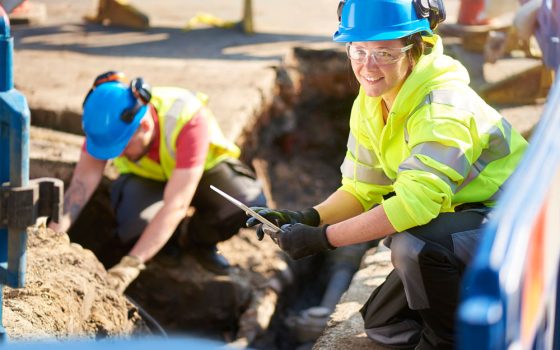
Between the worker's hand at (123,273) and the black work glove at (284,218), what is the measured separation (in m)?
0.95

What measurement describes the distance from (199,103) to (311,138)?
10.4 ft

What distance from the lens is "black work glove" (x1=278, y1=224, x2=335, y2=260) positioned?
3082 mm

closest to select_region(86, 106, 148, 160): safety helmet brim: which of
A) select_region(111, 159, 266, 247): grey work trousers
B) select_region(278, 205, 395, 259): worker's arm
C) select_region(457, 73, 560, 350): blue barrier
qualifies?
select_region(111, 159, 266, 247): grey work trousers

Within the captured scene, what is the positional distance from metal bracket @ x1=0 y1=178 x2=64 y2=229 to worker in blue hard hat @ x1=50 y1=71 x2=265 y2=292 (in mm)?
1283

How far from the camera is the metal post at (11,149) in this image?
2688 millimetres

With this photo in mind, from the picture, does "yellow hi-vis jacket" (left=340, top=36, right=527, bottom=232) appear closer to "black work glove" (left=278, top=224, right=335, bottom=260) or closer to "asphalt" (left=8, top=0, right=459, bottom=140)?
"black work glove" (left=278, top=224, right=335, bottom=260)

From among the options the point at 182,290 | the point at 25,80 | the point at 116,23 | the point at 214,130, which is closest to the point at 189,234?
the point at 182,290

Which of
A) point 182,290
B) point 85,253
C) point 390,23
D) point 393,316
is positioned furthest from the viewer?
point 182,290

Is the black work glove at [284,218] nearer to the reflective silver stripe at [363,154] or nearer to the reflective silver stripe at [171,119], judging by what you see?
the reflective silver stripe at [363,154]

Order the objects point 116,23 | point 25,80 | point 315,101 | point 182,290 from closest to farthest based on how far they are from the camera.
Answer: point 182,290 < point 25,80 < point 315,101 < point 116,23

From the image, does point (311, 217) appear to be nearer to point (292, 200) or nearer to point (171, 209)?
point (171, 209)

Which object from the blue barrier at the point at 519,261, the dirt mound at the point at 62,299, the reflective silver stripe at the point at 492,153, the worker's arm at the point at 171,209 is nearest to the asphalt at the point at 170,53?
the worker's arm at the point at 171,209

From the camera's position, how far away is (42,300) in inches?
137

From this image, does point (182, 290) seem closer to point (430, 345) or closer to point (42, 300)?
point (42, 300)
